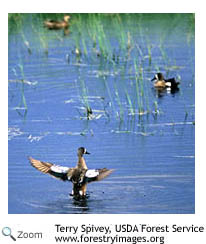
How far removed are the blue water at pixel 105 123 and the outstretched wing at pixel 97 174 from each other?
0.15 meters

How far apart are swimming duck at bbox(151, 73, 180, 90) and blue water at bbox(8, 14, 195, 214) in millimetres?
99

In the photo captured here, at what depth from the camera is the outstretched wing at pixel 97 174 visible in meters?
6.92

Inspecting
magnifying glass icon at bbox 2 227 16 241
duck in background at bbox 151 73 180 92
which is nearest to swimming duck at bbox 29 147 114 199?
magnifying glass icon at bbox 2 227 16 241

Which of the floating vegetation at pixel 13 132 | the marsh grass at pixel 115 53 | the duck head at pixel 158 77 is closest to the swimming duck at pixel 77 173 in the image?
the floating vegetation at pixel 13 132

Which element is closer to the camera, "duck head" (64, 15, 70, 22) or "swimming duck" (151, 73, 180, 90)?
"swimming duck" (151, 73, 180, 90)

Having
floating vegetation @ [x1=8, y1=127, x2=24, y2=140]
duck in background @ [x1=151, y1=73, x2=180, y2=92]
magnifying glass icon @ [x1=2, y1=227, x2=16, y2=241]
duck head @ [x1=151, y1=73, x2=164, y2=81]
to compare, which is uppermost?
duck head @ [x1=151, y1=73, x2=164, y2=81]

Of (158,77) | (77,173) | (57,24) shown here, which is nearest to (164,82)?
(158,77)

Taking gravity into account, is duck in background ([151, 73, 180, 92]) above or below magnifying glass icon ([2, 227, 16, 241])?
above

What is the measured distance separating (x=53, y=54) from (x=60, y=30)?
1967 mm

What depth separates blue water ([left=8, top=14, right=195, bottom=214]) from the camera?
6.99 m

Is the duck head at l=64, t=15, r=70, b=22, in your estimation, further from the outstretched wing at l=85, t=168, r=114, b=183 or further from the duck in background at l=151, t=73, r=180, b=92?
the outstretched wing at l=85, t=168, r=114, b=183

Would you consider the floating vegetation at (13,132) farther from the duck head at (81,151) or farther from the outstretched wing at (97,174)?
the outstretched wing at (97,174)
